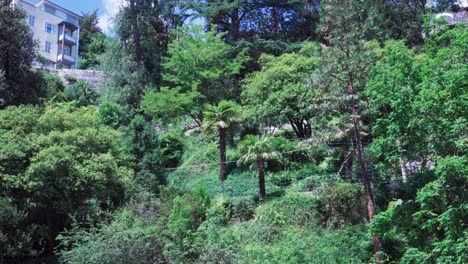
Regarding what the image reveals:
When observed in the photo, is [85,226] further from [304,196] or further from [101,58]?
[101,58]

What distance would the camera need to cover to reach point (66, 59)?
6059cm

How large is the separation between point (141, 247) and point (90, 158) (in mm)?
6171

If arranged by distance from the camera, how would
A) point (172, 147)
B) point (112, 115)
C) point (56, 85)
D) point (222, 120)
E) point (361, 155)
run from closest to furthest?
point (361, 155), point (222, 120), point (112, 115), point (172, 147), point (56, 85)

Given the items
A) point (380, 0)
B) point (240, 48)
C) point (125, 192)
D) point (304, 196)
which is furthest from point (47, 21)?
point (304, 196)

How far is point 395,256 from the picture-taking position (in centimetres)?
1579

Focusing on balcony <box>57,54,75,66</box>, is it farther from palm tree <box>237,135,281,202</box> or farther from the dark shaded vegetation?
palm tree <box>237,135,281,202</box>

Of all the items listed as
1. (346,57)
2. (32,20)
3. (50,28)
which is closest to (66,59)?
(50,28)

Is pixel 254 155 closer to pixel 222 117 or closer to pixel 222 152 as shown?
pixel 222 152

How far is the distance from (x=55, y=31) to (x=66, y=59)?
3735 millimetres

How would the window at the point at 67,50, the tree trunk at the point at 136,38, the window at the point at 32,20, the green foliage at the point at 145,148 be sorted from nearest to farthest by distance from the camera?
the green foliage at the point at 145,148
the tree trunk at the point at 136,38
the window at the point at 32,20
the window at the point at 67,50

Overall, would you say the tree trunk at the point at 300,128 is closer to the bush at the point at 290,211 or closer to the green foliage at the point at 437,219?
the bush at the point at 290,211

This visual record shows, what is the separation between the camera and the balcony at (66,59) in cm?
5986

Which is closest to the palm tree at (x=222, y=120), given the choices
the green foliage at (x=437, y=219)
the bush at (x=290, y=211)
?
the bush at (x=290, y=211)

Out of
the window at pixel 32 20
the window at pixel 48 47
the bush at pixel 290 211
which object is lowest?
the bush at pixel 290 211
